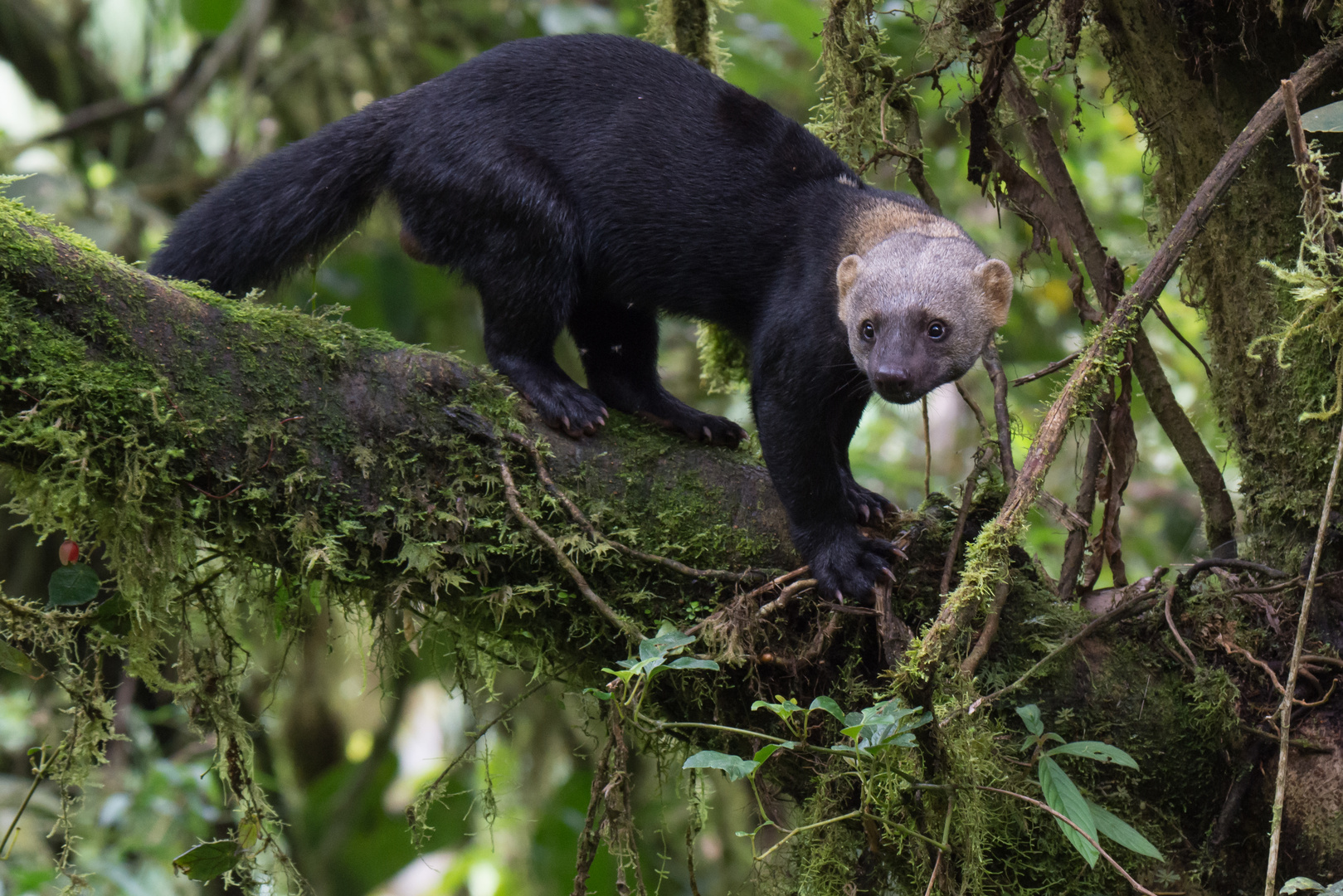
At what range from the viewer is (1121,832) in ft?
7.48

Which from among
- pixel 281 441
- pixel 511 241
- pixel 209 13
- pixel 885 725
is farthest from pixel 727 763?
pixel 209 13

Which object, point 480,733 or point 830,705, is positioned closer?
point 830,705

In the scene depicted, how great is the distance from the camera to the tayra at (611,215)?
3637 millimetres

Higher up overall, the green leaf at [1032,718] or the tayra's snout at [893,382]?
the tayra's snout at [893,382]

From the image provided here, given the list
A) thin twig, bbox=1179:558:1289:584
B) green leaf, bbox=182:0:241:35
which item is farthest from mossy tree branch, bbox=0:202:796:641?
green leaf, bbox=182:0:241:35

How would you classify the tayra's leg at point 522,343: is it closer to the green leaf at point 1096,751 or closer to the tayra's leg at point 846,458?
the tayra's leg at point 846,458

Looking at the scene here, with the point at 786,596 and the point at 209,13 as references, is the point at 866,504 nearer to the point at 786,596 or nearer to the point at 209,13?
the point at 786,596

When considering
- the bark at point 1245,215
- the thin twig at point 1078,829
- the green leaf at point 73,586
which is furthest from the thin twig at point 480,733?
the bark at point 1245,215

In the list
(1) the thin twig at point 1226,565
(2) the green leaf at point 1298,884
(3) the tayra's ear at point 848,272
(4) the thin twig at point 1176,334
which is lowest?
(2) the green leaf at point 1298,884

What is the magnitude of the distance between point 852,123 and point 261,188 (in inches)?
83.9

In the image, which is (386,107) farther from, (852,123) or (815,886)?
(815,886)

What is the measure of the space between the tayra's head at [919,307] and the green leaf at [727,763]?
56.8 inches

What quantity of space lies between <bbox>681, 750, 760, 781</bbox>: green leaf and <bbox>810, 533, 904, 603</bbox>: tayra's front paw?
0.72 meters

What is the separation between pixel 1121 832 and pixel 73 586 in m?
2.57
